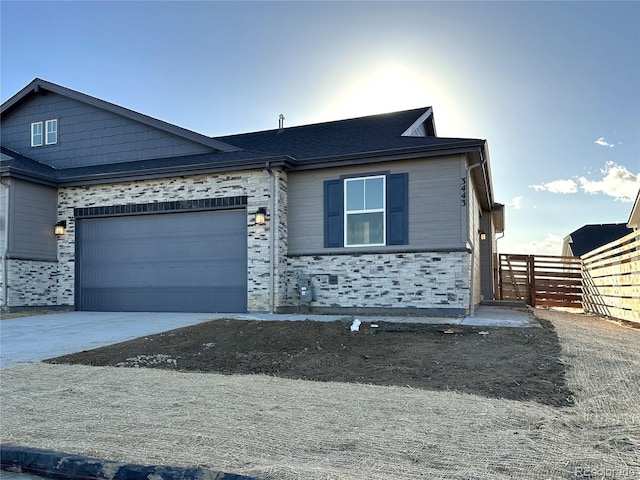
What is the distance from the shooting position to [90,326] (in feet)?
30.5

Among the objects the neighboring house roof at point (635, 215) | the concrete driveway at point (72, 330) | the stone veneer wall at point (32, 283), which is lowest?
the concrete driveway at point (72, 330)

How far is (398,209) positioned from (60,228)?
30.2 ft

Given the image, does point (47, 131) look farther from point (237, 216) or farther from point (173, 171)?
point (237, 216)

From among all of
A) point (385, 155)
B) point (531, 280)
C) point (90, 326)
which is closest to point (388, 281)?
point (385, 155)

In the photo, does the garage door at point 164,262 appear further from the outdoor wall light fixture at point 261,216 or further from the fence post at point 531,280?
the fence post at point 531,280

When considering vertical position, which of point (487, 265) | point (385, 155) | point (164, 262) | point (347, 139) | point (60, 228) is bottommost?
point (487, 265)

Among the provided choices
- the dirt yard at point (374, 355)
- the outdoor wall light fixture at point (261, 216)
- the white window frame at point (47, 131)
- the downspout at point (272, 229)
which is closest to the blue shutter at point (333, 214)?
the downspout at point (272, 229)

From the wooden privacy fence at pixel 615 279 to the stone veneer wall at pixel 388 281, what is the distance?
315 centimetres

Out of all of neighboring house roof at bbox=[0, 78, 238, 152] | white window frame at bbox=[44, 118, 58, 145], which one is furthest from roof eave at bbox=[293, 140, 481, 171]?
white window frame at bbox=[44, 118, 58, 145]

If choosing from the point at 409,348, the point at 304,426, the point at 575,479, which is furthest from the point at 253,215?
the point at 575,479

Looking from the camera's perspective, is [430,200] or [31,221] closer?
[430,200]

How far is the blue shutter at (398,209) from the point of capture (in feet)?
33.5

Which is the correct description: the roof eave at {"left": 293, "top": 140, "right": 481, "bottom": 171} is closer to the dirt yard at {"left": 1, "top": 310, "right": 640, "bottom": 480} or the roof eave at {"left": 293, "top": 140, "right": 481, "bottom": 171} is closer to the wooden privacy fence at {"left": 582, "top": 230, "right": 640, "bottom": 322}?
the wooden privacy fence at {"left": 582, "top": 230, "right": 640, "bottom": 322}

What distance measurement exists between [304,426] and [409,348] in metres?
3.15
